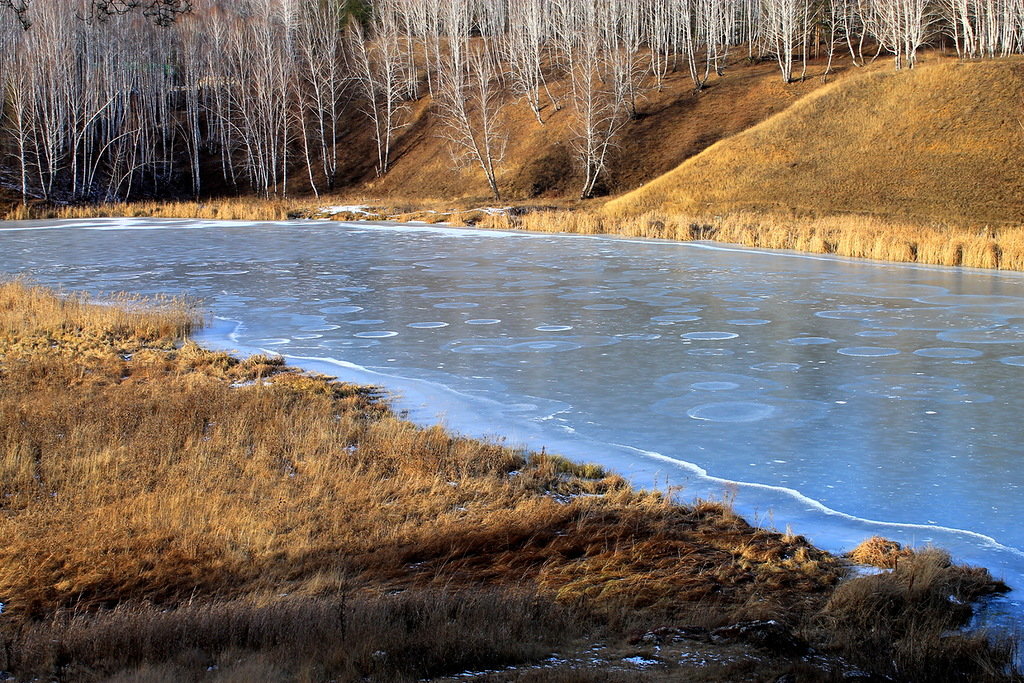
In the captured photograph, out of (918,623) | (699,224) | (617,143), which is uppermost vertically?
(617,143)

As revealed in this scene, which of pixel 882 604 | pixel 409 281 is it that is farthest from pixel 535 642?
pixel 409 281

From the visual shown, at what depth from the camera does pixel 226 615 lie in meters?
5.79

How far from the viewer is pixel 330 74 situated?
62.4 m

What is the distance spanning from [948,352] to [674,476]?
674 centimetres

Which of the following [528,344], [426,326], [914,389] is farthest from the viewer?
[426,326]

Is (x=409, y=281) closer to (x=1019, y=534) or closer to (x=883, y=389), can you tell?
(x=883, y=389)

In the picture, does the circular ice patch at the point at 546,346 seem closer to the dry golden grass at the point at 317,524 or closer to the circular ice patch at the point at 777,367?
the circular ice patch at the point at 777,367

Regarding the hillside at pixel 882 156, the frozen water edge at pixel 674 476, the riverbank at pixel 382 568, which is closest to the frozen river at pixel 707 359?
the frozen water edge at pixel 674 476

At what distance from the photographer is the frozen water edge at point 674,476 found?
7000 mm

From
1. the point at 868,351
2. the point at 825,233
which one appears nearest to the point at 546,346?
the point at 868,351

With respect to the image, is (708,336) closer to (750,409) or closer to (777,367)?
(777,367)

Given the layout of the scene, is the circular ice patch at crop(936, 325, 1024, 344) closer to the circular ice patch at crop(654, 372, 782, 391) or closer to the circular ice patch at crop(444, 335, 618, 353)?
the circular ice patch at crop(654, 372, 782, 391)

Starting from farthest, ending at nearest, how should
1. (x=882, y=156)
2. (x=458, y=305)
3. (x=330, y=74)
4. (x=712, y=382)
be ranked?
(x=330, y=74) → (x=882, y=156) → (x=458, y=305) → (x=712, y=382)

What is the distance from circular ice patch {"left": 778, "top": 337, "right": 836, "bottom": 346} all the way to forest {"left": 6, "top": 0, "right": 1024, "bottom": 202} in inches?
1409
